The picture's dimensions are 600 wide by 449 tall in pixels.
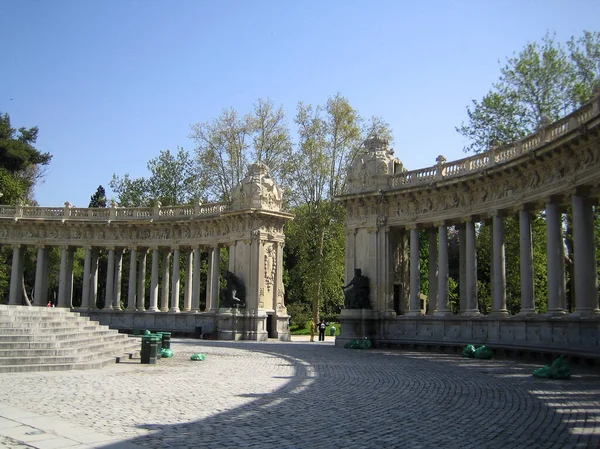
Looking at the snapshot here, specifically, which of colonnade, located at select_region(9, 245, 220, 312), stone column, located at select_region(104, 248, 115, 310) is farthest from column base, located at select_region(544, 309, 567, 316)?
stone column, located at select_region(104, 248, 115, 310)

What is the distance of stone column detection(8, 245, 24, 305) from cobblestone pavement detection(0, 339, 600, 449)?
2952 centimetres

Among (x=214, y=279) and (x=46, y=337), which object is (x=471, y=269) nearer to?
(x=46, y=337)

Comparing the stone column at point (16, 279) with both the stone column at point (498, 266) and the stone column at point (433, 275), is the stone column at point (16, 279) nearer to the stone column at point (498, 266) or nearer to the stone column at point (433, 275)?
the stone column at point (433, 275)

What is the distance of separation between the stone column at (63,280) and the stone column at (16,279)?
289 centimetres

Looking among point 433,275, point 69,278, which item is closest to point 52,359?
point 433,275

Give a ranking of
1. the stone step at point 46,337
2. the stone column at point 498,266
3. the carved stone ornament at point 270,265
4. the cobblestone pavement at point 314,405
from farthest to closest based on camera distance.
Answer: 1. the carved stone ornament at point 270,265
2. the stone column at point 498,266
3. the stone step at point 46,337
4. the cobblestone pavement at point 314,405

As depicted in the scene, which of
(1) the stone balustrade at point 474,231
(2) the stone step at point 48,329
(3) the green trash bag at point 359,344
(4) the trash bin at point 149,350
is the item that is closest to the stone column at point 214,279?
(1) the stone balustrade at point 474,231

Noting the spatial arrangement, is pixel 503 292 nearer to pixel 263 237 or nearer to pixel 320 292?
pixel 263 237

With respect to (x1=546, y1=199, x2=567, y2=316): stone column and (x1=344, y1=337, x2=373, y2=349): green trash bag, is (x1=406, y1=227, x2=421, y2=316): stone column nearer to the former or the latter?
(x1=344, y1=337, x2=373, y2=349): green trash bag

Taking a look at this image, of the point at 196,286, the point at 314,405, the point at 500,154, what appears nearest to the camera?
the point at 314,405

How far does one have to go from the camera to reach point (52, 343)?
55.8ft

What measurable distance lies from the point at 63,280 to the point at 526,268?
33520 mm

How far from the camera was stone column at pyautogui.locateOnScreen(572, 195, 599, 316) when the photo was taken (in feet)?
66.2

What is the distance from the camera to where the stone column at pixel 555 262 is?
22.3 m
